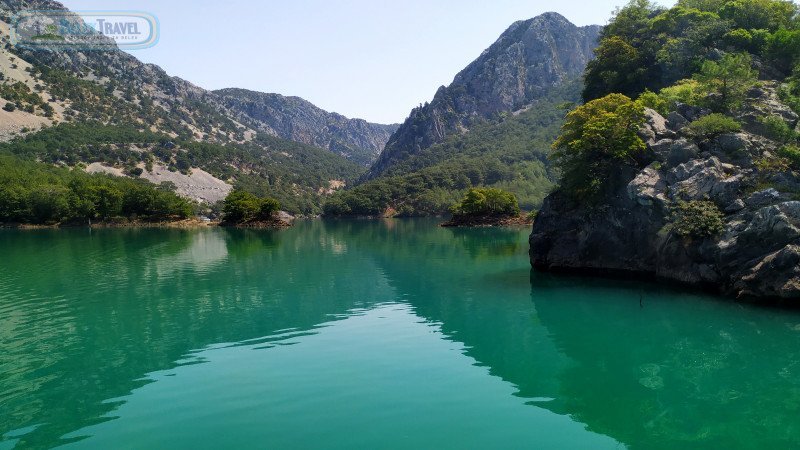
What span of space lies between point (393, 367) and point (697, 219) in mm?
28813

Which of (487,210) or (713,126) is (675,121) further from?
(487,210)

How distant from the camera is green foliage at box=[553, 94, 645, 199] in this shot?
143 feet

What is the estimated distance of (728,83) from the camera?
43.4m

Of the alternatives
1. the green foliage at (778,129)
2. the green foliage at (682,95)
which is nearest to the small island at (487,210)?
the green foliage at (682,95)

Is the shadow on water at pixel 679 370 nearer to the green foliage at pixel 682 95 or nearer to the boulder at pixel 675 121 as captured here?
the boulder at pixel 675 121

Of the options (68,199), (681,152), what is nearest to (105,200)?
(68,199)

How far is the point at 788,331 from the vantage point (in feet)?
81.3

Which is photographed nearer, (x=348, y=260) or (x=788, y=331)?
(x=788, y=331)

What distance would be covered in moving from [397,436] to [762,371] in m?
16.2

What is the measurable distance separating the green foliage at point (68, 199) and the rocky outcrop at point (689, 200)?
134827 millimetres

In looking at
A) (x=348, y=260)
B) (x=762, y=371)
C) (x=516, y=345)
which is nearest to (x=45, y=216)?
(x=348, y=260)

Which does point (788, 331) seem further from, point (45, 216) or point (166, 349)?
point (45, 216)

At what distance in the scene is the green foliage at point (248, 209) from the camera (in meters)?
149

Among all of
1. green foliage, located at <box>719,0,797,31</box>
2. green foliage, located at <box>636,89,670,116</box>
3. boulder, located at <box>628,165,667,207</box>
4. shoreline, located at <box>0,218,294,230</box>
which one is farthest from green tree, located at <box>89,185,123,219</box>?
green foliage, located at <box>719,0,797,31</box>
